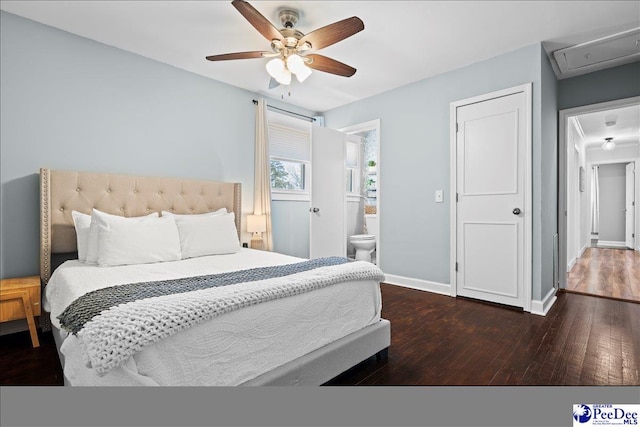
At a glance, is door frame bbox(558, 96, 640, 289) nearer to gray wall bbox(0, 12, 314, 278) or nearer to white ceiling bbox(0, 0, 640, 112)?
white ceiling bbox(0, 0, 640, 112)

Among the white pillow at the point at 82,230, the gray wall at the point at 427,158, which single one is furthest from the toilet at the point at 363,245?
the white pillow at the point at 82,230

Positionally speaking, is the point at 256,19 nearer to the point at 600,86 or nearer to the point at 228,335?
the point at 228,335

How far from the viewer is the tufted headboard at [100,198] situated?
2346 millimetres

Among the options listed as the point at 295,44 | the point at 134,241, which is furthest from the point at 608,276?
the point at 134,241

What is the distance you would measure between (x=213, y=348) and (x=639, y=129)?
7.57m

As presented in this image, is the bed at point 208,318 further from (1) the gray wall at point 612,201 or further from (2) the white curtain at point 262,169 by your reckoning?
(1) the gray wall at point 612,201

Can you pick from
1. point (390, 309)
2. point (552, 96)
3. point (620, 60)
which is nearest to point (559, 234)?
point (552, 96)

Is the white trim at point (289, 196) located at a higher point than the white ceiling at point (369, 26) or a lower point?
lower

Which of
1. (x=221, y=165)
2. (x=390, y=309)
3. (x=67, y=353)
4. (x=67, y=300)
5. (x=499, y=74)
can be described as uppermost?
(x=499, y=74)

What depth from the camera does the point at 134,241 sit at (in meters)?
2.26

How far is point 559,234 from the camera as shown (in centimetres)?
358

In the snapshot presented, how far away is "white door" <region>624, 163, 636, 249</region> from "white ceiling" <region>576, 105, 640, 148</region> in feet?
3.27

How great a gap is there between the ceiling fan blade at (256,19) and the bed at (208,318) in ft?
5.06

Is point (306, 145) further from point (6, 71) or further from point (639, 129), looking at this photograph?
point (639, 129)
